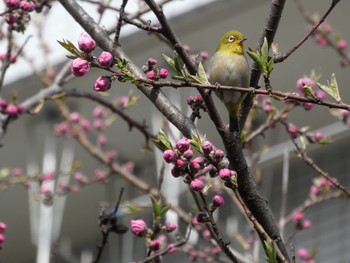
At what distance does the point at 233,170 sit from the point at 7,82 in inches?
181

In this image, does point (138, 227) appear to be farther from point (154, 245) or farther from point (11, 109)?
point (11, 109)

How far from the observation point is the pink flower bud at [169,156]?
5.66ft

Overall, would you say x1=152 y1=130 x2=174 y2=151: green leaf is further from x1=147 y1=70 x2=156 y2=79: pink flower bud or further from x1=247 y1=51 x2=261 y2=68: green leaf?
x1=247 y1=51 x2=261 y2=68: green leaf

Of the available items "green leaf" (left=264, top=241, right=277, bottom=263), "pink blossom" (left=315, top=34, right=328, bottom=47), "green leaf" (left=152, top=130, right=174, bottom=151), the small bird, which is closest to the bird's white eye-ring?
the small bird

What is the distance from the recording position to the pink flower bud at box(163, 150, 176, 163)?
1725 millimetres

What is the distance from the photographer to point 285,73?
6562 millimetres

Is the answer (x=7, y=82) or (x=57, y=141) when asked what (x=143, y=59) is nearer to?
(x=7, y=82)

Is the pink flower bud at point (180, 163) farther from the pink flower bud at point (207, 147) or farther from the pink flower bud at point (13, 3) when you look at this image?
the pink flower bud at point (13, 3)

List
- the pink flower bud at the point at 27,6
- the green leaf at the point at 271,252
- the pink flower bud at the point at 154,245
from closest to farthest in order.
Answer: the green leaf at the point at 271,252
the pink flower bud at the point at 154,245
the pink flower bud at the point at 27,6

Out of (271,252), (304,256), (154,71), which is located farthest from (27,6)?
(304,256)

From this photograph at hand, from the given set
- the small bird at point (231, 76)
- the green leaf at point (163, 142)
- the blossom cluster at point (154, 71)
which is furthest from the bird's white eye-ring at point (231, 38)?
the green leaf at point (163, 142)

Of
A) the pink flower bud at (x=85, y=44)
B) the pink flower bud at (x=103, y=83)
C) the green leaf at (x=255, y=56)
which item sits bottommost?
the green leaf at (x=255, y=56)

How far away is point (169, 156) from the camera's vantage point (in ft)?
5.67

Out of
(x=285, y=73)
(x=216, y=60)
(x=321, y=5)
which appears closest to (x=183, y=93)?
(x=285, y=73)
